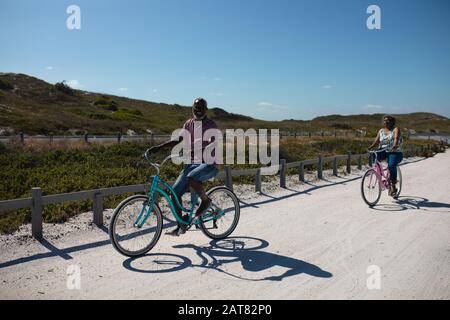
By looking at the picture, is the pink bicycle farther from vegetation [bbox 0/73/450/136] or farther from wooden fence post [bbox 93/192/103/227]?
vegetation [bbox 0/73/450/136]

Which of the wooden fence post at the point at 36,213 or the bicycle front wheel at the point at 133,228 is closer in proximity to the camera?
the bicycle front wheel at the point at 133,228

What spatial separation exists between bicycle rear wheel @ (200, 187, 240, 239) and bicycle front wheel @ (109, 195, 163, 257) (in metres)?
0.90

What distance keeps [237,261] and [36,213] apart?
363cm

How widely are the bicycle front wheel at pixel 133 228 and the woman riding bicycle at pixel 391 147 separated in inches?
271

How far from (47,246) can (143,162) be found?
364 inches

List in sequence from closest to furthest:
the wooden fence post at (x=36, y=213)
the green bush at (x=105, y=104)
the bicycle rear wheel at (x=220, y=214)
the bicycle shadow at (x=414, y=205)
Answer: the bicycle rear wheel at (x=220, y=214) → the wooden fence post at (x=36, y=213) → the bicycle shadow at (x=414, y=205) → the green bush at (x=105, y=104)

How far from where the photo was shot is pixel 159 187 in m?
6.21

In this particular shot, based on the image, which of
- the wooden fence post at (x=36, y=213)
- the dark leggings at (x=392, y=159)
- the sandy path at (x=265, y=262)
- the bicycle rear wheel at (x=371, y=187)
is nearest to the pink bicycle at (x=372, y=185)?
the bicycle rear wheel at (x=371, y=187)

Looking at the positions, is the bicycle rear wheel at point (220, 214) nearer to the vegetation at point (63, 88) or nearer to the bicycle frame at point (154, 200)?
the bicycle frame at point (154, 200)

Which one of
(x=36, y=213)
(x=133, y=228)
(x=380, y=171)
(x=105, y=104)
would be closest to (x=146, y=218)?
(x=133, y=228)

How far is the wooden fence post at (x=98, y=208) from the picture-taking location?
309 inches

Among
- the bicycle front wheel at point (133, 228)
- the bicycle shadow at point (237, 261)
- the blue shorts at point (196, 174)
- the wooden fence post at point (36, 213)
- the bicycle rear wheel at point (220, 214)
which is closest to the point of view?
the bicycle shadow at point (237, 261)

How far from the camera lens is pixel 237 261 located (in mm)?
5883
